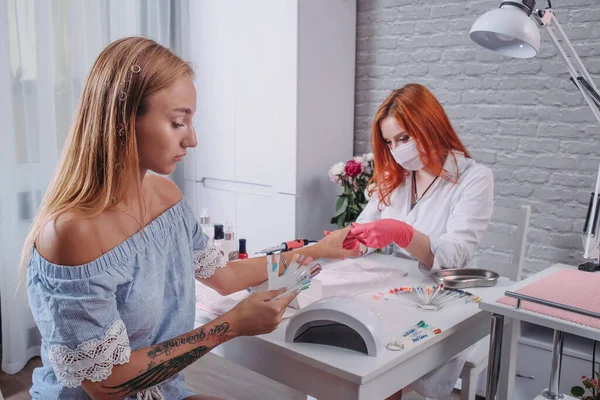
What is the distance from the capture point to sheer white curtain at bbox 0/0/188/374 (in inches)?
106

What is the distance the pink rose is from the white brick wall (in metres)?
0.52

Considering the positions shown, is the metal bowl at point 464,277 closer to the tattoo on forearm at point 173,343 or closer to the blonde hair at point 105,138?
the tattoo on forearm at point 173,343

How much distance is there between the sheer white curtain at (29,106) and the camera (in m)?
2.69

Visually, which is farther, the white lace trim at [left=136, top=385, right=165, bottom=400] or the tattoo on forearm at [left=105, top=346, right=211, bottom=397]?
the white lace trim at [left=136, top=385, right=165, bottom=400]

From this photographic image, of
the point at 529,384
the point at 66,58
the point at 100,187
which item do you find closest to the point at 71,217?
the point at 100,187

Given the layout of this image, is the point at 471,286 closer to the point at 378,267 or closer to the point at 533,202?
the point at 378,267

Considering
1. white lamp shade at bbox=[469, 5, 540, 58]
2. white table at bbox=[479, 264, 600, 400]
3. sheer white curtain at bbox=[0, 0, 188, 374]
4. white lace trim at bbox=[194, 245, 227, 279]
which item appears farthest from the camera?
sheer white curtain at bbox=[0, 0, 188, 374]

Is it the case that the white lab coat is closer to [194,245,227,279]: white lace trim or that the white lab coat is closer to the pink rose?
the pink rose

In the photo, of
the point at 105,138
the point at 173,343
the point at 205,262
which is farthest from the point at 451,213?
the point at 105,138

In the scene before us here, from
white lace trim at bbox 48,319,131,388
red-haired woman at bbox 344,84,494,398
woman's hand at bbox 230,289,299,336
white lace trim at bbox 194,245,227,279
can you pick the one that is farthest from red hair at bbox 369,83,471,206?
white lace trim at bbox 48,319,131,388

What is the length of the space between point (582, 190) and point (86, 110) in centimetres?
211

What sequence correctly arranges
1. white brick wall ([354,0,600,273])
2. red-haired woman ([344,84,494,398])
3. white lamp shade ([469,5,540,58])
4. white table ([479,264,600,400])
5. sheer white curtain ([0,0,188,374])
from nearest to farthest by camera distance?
white table ([479,264,600,400]) < white lamp shade ([469,5,540,58]) < red-haired woman ([344,84,494,398]) < white brick wall ([354,0,600,273]) < sheer white curtain ([0,0,188,374])

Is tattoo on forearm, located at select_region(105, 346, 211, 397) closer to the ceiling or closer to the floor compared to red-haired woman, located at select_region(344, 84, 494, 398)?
closer to the floor

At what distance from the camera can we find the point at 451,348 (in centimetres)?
140
